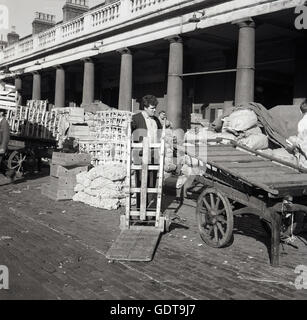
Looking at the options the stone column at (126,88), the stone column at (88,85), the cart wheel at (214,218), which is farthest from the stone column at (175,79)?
the cart wheel at (214,218)

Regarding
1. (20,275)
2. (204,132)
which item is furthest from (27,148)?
(20,275)

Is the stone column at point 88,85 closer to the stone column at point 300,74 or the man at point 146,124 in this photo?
the stone column at point 300,74

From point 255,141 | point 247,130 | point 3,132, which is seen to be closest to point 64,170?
point 3,132

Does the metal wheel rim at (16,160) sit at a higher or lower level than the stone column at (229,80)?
lower

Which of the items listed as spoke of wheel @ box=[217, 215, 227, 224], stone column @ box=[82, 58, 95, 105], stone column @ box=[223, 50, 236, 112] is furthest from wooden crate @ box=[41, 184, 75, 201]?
stone column @ box=[82, 58, 95, 105]

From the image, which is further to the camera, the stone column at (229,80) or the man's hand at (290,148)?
the stone column at (229,80)

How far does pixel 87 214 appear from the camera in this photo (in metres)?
7.76

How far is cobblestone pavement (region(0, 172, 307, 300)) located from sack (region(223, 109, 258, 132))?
185cm

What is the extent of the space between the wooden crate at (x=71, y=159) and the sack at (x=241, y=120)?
147 inches

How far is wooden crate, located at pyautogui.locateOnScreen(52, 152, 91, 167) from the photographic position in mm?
9172

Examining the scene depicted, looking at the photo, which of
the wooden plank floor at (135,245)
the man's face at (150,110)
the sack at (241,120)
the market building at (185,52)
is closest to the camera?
the wooden plank floor at (135,245)

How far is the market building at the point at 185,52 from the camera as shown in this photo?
11.4 metres

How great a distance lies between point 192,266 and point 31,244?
234cm
